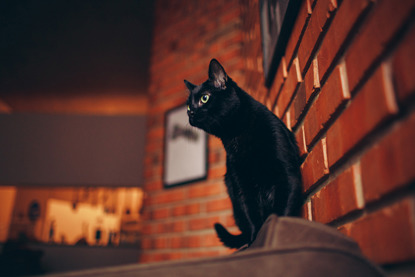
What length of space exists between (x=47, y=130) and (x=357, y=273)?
12.9 feet

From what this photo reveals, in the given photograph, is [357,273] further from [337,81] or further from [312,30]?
[312,30]

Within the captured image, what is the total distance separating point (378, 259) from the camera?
0.43m

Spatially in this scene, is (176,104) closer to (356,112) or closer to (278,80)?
(278,80)

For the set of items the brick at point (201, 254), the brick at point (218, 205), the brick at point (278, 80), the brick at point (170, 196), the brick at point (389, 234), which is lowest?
the brick at point (201, 254)

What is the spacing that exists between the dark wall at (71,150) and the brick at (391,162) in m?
3.10

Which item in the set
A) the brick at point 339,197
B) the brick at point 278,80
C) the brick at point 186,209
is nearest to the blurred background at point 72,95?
the brick at point 186,209

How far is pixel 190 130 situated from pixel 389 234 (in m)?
1.71

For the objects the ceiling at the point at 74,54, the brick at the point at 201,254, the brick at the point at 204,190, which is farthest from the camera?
the ceiling at the point at 74,54

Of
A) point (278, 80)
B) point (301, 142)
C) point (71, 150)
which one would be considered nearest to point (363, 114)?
point (301, 142)

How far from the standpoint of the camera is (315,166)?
2.32ft

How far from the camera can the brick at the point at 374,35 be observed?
14.9 inches

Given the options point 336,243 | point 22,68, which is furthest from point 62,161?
point 336,243

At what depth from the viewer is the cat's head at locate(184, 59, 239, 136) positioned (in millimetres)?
850

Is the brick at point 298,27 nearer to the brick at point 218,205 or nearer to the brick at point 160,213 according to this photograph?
the brick at point 218,205
